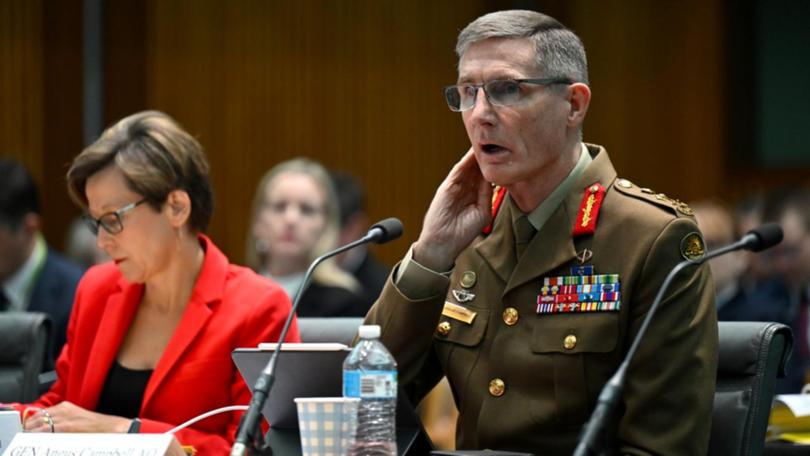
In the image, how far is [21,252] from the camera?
232 inches

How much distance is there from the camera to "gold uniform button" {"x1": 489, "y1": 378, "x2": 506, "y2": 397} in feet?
9.32

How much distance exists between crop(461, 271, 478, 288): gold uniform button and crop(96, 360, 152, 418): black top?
1059mm

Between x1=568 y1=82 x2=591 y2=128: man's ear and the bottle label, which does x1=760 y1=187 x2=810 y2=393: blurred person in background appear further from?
the bottle label

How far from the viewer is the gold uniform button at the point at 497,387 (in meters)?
2.84

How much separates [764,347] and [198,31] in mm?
6218

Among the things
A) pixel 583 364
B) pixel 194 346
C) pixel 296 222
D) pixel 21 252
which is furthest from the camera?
pixel 21 252

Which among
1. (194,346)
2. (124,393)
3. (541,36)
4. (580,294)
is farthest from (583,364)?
(124,393)

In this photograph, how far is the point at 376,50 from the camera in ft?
29.4

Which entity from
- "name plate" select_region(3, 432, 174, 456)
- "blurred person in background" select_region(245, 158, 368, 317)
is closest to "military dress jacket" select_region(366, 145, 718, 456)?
"name plate" select_region(3, 432, 174, 456)

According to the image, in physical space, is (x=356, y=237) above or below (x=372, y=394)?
below

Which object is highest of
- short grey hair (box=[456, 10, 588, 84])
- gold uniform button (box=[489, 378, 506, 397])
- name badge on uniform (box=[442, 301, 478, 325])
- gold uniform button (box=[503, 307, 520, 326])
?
short grey hair (box=[456, 10, 588, 84])

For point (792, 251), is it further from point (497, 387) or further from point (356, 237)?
point (497, 387)

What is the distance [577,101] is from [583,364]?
60 cm

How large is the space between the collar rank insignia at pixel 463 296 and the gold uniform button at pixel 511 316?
0.44ft
